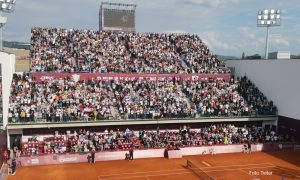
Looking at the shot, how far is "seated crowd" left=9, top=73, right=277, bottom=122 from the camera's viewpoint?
35.3m

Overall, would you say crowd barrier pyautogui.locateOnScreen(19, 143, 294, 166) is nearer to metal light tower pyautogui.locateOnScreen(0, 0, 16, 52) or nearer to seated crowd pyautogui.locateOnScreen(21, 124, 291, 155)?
seated crowd pyautogui.locateOnScreen(21, 124, 291, 155)

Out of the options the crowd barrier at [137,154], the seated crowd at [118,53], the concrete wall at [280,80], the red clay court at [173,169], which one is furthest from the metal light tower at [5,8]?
the concrete wall at [280,80]

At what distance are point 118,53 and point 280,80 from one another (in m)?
21.1

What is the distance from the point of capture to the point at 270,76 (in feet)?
143

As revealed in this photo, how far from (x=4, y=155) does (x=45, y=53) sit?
15.9 metres

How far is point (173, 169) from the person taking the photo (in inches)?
1230

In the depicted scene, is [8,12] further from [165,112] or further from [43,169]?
[165,112]

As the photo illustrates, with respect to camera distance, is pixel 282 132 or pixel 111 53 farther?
pixel 111 53

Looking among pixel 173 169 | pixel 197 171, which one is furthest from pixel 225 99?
pixel 173 169

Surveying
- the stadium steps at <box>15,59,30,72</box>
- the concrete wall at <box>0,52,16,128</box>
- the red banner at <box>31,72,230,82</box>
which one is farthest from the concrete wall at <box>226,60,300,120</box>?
the concrete wall at <box>0,52,16,128</box>

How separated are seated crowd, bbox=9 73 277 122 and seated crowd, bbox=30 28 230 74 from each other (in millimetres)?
2225

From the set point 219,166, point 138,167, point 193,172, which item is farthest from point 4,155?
point 219,166

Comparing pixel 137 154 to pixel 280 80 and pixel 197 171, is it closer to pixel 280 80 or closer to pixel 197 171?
pixel 197 171

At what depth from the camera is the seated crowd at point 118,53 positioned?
43.1 metres
